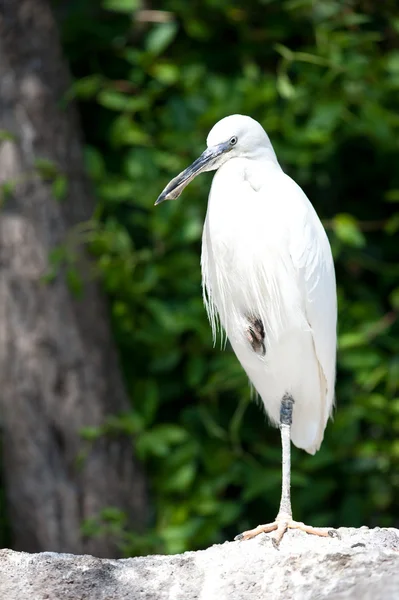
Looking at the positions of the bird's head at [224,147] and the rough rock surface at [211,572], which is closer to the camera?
the rough rock surface at [211,572]

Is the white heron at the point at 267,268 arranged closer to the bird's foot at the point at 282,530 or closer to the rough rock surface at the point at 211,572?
the bird's foot at the point at 282,530

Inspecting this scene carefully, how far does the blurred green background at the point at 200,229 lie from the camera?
11.7 ft

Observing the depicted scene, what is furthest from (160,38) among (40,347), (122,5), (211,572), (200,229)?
(211,572)

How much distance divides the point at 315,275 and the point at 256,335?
221 mm

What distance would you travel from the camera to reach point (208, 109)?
3.60 meters

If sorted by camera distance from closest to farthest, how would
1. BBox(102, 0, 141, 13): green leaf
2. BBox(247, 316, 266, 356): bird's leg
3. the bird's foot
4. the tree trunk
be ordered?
the bird's foot < BBox(247, 316, 266, 356): bird's leg < the tree trunk < BBox(102, 0, 141, 13): green leaf

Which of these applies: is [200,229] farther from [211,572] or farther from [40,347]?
[211,572]

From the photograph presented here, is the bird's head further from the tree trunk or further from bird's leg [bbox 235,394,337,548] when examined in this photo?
the tree trunk

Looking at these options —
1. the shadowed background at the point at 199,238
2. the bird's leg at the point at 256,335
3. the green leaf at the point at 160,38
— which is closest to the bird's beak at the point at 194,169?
the bird's leg at the point at 256,335

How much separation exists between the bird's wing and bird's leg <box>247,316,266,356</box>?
0.42 feet

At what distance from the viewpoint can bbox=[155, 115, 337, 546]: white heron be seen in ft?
7.85

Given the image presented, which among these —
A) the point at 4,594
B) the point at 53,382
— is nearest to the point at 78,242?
the point at 53,382

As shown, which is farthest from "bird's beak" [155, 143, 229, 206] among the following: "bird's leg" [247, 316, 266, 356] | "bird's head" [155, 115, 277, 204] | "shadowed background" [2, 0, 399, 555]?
"shadowed background" [2, 0, 399, 555]

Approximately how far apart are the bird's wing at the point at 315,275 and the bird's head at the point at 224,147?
173mm
